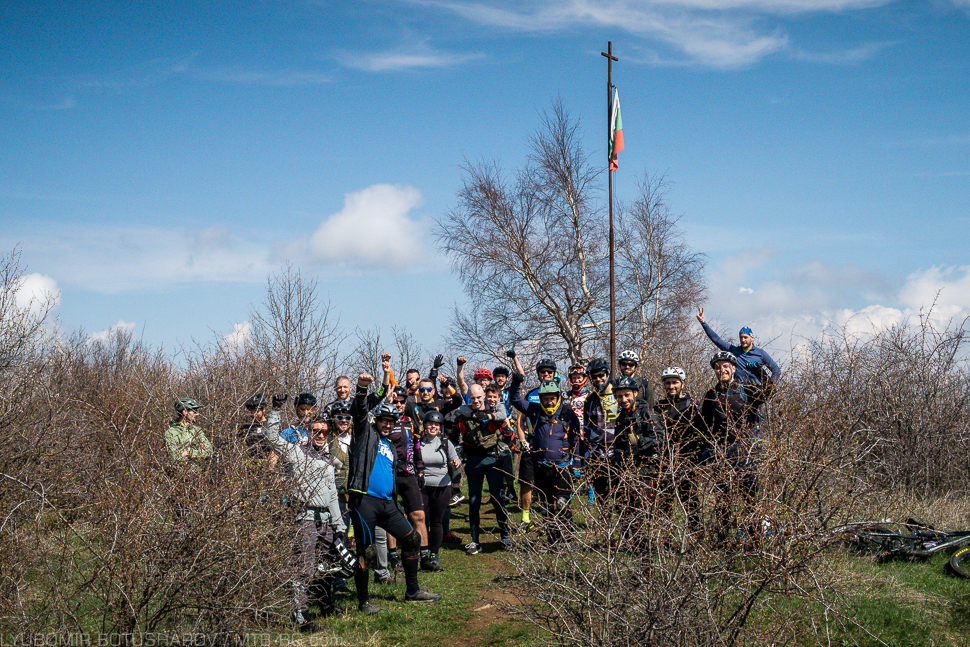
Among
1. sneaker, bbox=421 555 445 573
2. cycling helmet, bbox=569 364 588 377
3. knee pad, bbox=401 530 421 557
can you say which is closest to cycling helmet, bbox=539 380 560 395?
cycling helmet, bbox=569 364 588 377

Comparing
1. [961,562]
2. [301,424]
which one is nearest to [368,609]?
[301,424]

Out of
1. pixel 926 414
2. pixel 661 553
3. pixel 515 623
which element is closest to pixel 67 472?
pixel 515 623

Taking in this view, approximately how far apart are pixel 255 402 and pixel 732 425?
433cm

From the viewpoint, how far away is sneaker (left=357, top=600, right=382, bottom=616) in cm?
644

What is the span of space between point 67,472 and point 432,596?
438cm

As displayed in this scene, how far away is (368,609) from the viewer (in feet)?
21.2

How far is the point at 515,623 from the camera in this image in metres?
6.33

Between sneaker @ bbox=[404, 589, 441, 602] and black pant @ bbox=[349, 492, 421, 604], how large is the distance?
0.17ft

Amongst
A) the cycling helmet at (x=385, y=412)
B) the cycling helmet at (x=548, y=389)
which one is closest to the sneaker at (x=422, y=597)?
the cycling helmet at (x=385, y=412)

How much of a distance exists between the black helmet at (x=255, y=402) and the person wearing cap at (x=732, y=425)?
3992 millimetres

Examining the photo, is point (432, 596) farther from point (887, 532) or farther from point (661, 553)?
point (887, 532)

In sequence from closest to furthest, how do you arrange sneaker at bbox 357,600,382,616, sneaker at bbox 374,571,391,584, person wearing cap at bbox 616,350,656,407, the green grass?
1. the green grass
2. sneaker at bbox 357,600,382,616
3. sneaker at bbox 374,571,391,584
4. person wearing cap at bbox 616,350,656,407

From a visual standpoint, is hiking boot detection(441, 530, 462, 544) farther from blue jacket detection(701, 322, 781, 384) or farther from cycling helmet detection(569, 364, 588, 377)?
blue jacket detection(701, 322, 781, 384)

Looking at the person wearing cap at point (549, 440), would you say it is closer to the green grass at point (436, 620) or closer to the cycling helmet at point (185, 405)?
the green grass at point (436, 620)
